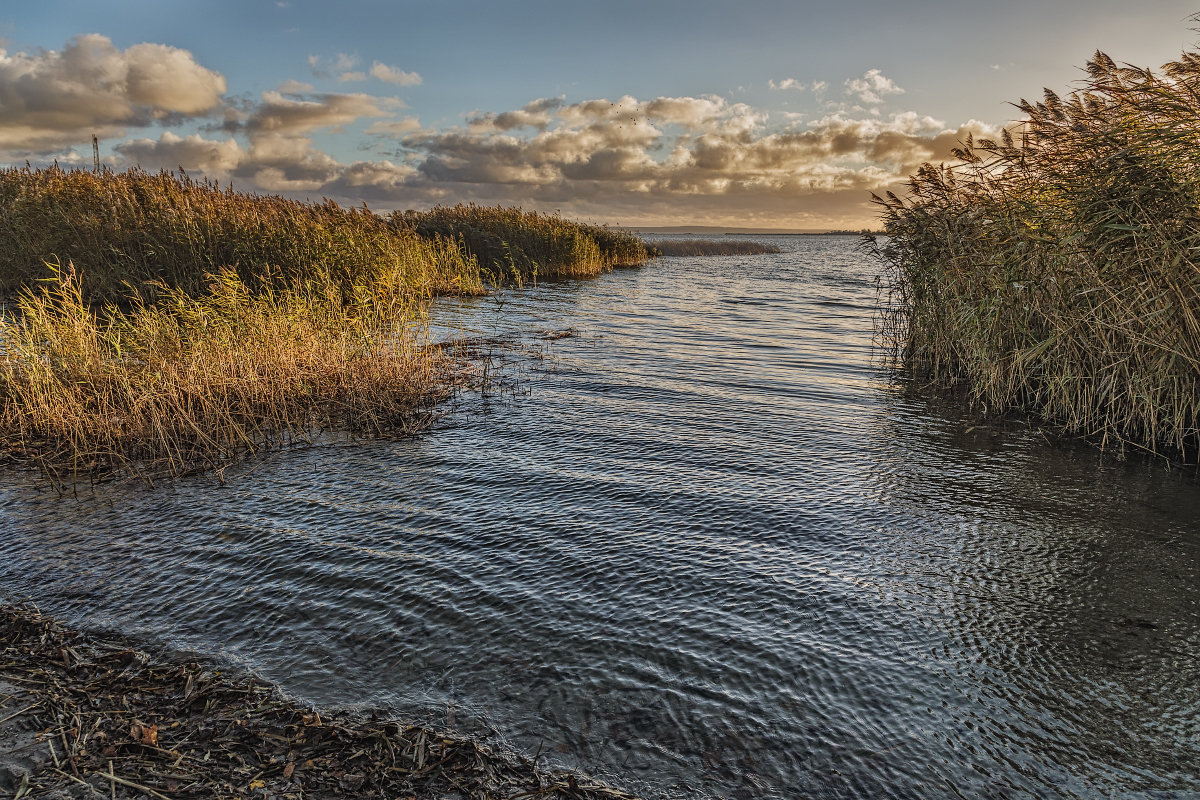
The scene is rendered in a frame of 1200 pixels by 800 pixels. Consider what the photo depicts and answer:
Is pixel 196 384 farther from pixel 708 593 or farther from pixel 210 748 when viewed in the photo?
pixel 708 593

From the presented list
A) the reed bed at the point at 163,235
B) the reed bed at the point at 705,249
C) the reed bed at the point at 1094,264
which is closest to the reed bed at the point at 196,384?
the reed bed at the point at 163,235

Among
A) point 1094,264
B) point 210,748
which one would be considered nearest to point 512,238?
point 1094,264

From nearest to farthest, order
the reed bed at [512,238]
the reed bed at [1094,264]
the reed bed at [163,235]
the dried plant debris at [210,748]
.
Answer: the dried plant debris at [210,748] → the reed bed at [1094,264] → the reed bed at [163,235] → the reed bed at [512,238]

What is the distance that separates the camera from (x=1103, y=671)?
397 centimetres

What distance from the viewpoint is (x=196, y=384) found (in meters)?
7.83

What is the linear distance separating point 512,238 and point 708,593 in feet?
91.0

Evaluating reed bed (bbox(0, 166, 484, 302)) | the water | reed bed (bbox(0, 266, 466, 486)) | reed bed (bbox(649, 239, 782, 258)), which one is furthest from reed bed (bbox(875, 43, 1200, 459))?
reed bed (bbox(649, 239, 782, 258))

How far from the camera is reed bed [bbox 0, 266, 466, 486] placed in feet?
23.7

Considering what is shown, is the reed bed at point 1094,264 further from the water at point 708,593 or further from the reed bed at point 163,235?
the reed bed at point 163,235

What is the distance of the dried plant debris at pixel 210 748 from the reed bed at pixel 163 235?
9601mm

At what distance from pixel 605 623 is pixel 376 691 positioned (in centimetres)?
148

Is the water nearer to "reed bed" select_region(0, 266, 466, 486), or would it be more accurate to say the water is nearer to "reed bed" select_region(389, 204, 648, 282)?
"reed bed" select_region(0, 266, 466, 486)

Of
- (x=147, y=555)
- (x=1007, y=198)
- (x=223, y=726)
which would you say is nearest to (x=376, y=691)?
(x=223, y=726)

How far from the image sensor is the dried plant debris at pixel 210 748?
9.49 feet
